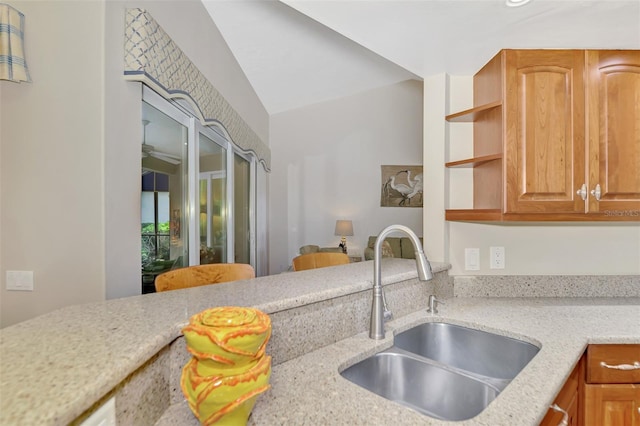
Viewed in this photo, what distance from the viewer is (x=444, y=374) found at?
969mm

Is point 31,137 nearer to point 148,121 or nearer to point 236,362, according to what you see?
point 148,121

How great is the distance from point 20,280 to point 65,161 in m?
0.59

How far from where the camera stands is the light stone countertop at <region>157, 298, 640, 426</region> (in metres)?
0.67

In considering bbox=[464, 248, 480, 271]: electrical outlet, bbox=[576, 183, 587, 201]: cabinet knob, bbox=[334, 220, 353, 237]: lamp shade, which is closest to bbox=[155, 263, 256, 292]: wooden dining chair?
bbox=[464, 248, 480, 271]: electrical outlet

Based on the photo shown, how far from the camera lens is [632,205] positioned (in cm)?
140

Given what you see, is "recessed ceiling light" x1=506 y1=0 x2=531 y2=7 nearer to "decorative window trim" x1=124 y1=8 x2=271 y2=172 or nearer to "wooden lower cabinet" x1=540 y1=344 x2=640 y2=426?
"wooden lower cabinet" x1=540 y1=344 x2=640 y2=426

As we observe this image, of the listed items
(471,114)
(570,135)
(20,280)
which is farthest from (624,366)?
(20,280)

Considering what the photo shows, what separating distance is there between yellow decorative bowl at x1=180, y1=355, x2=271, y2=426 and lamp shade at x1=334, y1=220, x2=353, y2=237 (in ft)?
15.2

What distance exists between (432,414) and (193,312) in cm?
78

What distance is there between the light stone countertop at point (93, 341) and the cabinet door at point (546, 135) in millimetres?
960

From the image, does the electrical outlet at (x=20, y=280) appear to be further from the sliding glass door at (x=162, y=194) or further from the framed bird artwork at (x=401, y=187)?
the framed bird artwork at (x=401, y=187)

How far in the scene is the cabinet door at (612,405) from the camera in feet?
3.65

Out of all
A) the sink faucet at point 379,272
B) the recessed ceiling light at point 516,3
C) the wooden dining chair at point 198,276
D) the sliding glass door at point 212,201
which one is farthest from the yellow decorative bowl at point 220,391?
the sliding glass door at point 212,201

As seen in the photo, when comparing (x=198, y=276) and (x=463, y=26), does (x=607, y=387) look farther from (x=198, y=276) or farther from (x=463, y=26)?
(x=198, y=276)
